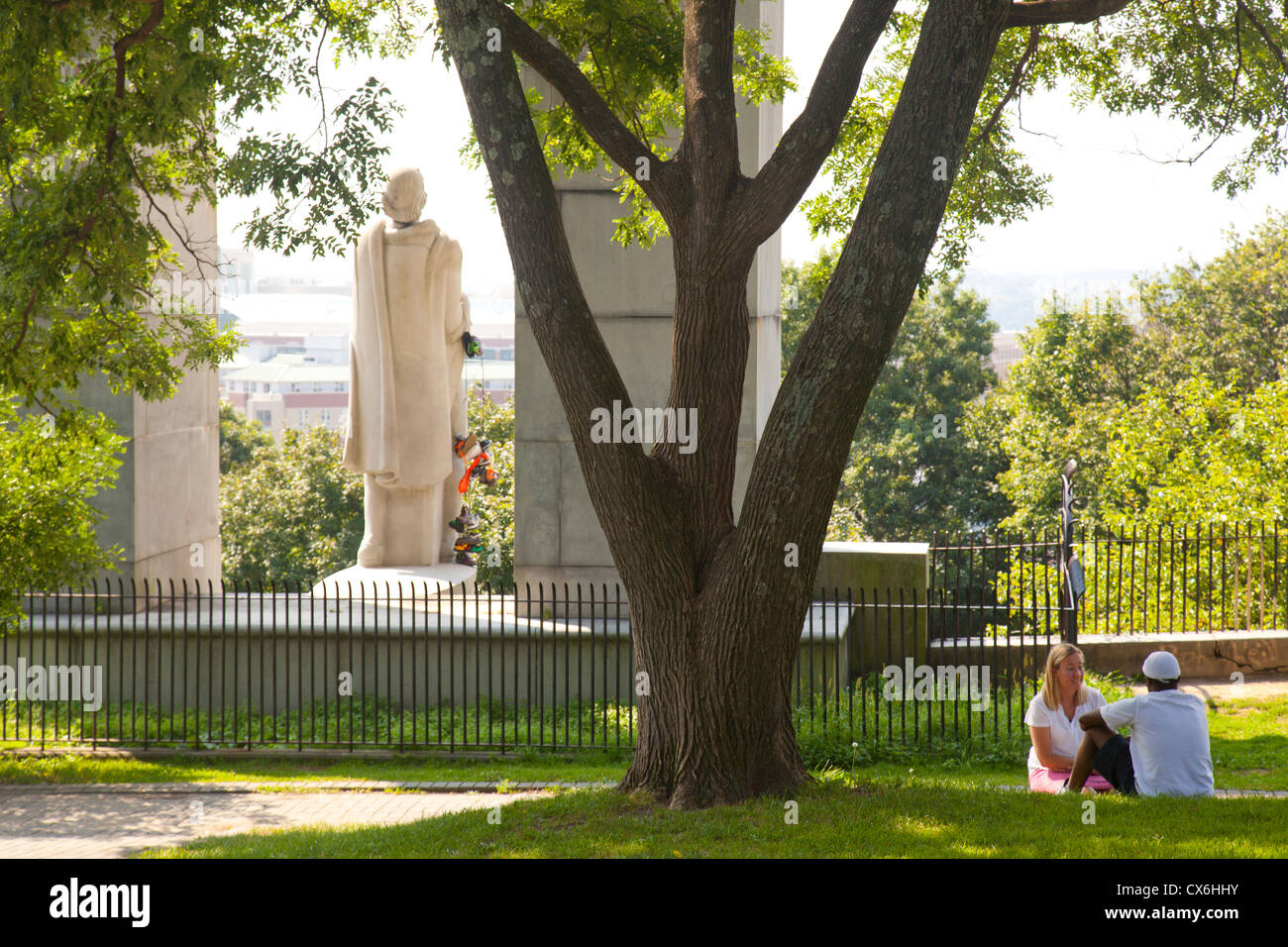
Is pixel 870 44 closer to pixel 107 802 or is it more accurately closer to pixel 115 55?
pixel 115 55

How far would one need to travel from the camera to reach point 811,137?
301 inches

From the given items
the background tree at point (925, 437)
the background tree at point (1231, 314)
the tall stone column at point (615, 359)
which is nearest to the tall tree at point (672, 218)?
the tall stone column at point (615, 359)

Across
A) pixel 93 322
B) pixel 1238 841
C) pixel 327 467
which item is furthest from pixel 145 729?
pixel 327 467

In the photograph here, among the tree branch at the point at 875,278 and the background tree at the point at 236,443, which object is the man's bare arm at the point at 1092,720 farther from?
the background tree at the point at 236,443

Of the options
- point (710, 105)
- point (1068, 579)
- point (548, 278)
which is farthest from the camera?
point (1068, 579)

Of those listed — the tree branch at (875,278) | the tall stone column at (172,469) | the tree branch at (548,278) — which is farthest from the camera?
the tall stone column at (172,469)

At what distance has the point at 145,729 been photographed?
11812 millimetres

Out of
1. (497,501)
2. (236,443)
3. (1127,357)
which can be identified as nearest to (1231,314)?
(1127,357)

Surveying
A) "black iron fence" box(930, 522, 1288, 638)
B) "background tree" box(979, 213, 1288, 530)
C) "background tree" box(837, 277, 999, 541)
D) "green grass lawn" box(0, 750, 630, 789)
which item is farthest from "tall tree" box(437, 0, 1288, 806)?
"background tree" box(837, 277, 999, 541)

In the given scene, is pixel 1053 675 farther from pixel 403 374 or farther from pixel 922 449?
pixel 922 449

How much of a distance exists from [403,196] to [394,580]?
456 cm

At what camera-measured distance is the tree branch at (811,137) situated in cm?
766

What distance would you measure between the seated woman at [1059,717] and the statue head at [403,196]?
964cm
